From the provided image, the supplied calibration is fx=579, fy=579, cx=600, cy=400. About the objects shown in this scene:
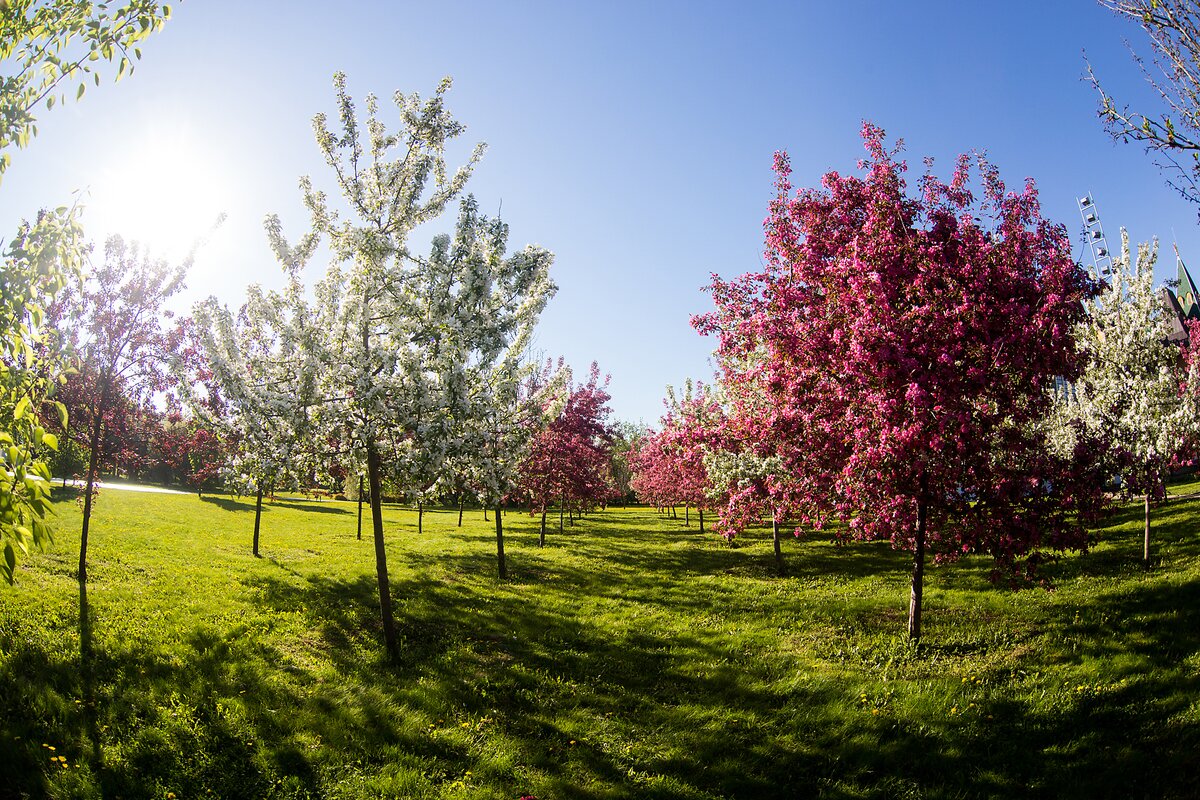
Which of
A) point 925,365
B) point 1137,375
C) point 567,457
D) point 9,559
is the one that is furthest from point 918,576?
point 567,457

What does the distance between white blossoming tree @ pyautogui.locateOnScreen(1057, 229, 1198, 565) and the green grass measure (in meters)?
3.18

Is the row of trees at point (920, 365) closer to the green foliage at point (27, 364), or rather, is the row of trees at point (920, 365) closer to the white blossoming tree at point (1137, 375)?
the white blossoming tree at point (1137, 375)

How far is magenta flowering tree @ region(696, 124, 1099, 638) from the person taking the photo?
916 centimetres

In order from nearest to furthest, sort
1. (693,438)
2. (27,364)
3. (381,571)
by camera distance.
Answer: (27,364), (381,571), (693,438)

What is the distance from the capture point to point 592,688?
30.6ft

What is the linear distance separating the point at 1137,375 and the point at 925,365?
11.8m

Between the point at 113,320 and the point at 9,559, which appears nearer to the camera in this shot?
the point at 9,559

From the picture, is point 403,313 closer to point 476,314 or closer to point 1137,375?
point 476,314

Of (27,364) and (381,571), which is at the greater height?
(27,364)

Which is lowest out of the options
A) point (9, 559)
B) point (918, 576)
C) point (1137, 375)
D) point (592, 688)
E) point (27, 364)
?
point (592, 688)

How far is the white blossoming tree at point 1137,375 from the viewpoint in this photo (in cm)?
1520

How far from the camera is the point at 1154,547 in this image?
54.2 ft

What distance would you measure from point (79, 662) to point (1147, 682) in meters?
15.3

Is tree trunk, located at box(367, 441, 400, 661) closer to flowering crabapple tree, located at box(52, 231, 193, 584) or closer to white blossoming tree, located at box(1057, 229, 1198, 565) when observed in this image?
flowering crabapple tree, located at box(52, 231, 193, 584)
